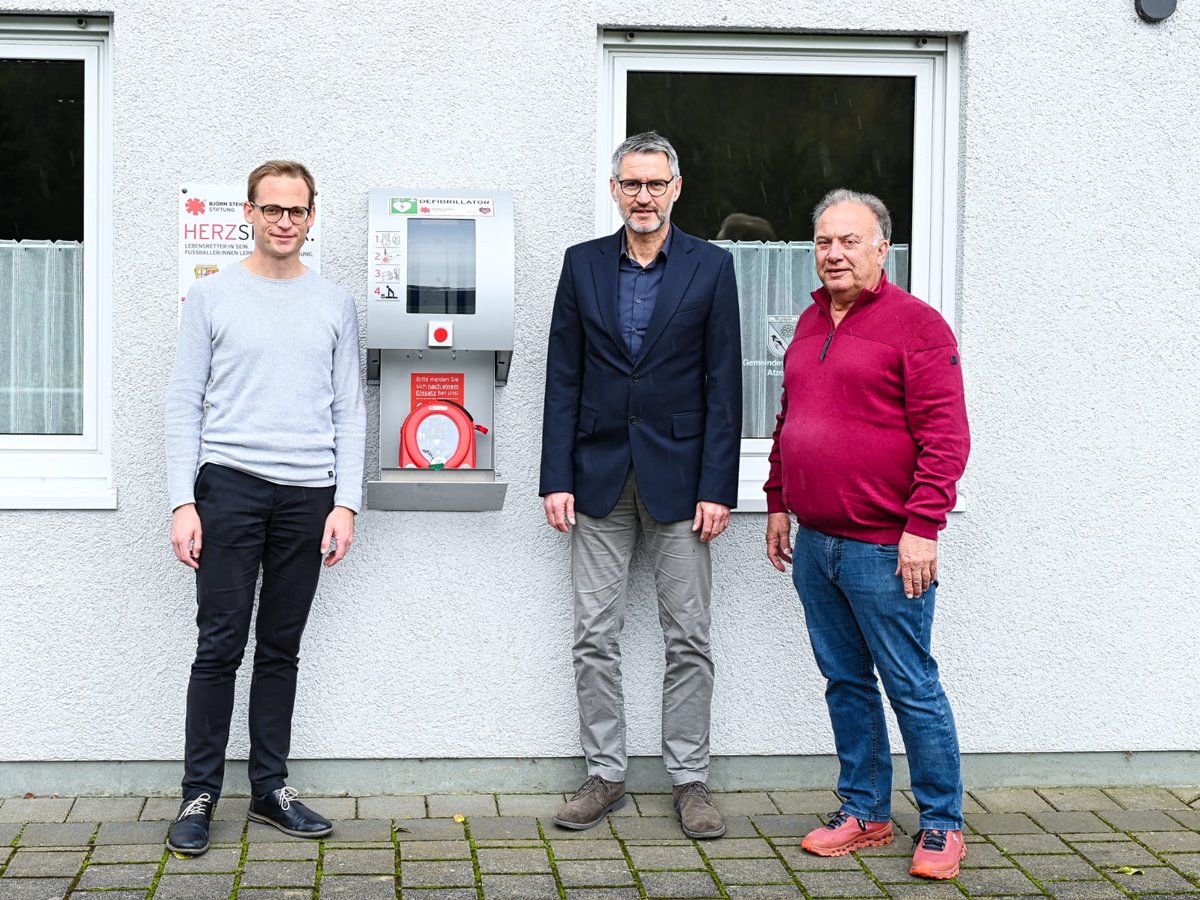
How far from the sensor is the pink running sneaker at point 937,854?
3.93 metres

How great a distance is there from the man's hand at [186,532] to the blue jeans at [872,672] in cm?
176

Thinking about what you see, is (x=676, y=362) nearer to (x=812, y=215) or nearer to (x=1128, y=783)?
(x=812, y=215)

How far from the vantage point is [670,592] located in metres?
4.41

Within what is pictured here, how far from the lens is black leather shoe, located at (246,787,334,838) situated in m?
4.18

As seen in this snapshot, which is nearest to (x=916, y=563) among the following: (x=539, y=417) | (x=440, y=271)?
(x=539, y=417)

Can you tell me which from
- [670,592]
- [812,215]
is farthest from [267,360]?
[812,215]

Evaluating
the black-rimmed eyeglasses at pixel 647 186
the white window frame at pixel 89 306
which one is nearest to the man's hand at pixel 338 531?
the white window frame at pixel 89 306

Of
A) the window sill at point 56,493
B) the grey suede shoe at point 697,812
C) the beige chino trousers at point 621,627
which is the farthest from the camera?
the window sill at point 56,493

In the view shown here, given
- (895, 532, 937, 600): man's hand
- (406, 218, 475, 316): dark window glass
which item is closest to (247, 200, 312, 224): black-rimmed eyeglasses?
(406, 218, 475, 316): dark window glass

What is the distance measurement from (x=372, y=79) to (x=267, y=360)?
1086mm

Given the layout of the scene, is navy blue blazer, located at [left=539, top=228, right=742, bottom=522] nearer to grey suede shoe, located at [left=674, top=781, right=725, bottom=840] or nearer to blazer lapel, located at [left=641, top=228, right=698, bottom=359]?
blazer lapel, located at [left=641, top=228, right=698, bottom=359]

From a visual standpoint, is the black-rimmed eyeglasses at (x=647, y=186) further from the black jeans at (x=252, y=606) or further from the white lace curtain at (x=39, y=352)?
the white lace curtain at (x=39, y=352)

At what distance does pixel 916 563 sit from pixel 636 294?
1.19 meters

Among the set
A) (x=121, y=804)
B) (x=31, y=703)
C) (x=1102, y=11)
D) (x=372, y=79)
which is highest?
(x=1102, y=11)
